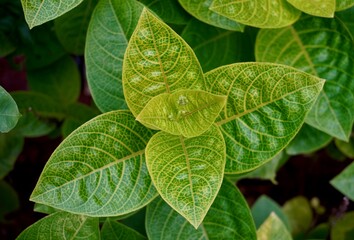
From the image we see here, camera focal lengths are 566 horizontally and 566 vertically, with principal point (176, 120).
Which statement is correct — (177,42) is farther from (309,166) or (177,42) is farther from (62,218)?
(309,166)

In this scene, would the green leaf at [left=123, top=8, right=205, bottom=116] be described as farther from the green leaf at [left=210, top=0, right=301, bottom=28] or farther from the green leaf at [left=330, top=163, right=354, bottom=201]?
the green leaf at [left=330, top=163, right=354, bottom=201]

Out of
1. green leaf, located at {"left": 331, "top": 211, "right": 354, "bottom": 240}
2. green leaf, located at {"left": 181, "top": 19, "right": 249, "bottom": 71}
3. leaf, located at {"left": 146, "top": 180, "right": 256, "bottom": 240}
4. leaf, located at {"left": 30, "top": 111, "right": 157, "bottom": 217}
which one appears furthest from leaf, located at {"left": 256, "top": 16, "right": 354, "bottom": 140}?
green leaf, located at {"left": 331, "top": 211, "right": 354, "bottom": 240}

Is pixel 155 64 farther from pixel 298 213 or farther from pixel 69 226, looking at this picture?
pixel 298 213

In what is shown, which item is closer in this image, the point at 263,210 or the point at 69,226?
the point at 69,226

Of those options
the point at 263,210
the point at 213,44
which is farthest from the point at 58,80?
the point at 263,210

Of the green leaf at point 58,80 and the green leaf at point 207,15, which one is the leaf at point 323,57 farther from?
the green leaf at point 58,80

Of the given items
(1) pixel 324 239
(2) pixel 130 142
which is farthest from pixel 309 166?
(2) pixel 130 142

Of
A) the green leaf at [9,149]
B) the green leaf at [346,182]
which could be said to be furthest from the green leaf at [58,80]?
the green leaf at [346,182]
